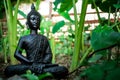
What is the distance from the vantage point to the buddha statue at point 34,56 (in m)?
1.81

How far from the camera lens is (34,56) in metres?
1.92

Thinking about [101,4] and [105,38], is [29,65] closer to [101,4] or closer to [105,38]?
[101,4]

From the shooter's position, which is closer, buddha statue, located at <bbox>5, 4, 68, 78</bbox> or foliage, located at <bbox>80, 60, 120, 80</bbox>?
foliage, located at <bbox>80, 60, 120, 80</bbox>

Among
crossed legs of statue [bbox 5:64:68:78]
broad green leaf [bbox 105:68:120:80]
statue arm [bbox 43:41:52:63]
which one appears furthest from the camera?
statue arm [bbox 43:41:52:63]

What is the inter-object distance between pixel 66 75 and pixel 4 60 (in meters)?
0.82

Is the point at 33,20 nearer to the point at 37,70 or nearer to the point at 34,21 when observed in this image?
the point at 34,21

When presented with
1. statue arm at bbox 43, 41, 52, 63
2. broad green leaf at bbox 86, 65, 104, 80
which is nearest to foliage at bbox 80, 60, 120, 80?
broad green leaf at bbox 86, 65, 104, 80

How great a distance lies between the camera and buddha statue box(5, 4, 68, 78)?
5.93 ft

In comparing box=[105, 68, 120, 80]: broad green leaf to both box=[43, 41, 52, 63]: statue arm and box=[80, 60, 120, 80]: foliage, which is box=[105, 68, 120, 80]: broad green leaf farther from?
box=[43, 41, 52, 63]: statue arm

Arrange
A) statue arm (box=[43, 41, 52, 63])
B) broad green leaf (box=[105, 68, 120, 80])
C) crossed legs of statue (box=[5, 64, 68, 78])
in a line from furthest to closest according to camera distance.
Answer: statue arm (box=[43, 41, 52, 63]) → crossed legs of statue (box=[5, 64, 68, 78]) → broad green leaf (box=[105, 68, 120, 80])

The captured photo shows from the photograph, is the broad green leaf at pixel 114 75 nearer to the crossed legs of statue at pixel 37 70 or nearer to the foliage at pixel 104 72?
the foliage at pixel 104 72

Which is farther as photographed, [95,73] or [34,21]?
[34,21]

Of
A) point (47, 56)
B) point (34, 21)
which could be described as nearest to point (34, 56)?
point (47, 56)

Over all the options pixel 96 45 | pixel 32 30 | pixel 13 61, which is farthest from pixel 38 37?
pixel 96 45
